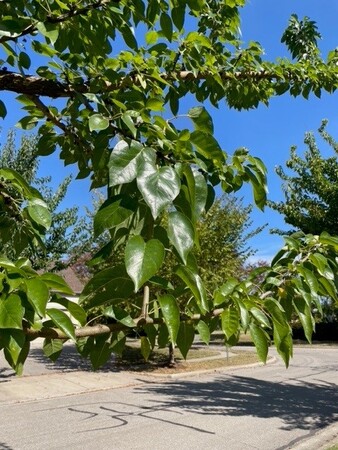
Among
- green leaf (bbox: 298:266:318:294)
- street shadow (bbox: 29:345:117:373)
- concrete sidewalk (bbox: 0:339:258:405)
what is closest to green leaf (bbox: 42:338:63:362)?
green leaf (bbox: 298:266:318:294)

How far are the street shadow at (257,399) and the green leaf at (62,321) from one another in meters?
8.46

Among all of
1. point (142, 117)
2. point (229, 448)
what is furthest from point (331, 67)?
point (229, 448)

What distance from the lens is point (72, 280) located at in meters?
32.7

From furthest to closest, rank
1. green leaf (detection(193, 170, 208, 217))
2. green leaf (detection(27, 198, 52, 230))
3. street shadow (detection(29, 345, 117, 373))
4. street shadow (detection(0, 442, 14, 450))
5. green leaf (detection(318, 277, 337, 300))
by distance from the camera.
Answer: street shadow (detection(29, 345, 117, 373)) < street shadow (detection(0, 442, 14, 450)) < green leaf (detection(318, 277, 337, 300)) < green leaf (detection(27, 198, 52, 230)) < green leaf (detection(193, 170, 208, 217))

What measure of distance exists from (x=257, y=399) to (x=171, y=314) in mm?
11501

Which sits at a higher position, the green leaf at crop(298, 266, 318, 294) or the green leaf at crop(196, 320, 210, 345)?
the green leaf at crop(298, 266, 318, 294)

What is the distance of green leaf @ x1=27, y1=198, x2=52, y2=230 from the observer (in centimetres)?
147

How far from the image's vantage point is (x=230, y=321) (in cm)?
131

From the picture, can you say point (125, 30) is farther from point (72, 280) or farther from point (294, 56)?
point (72, 280)

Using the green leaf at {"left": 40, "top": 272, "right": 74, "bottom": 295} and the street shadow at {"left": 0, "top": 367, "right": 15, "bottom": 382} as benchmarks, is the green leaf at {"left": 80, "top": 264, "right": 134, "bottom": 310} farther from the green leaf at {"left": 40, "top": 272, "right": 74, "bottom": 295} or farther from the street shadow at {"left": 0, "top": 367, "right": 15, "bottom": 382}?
the street shadow at {"left": 0, "top": 367, "right": 15, "bottom": 382}

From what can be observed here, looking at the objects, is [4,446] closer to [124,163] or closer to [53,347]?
[53,347]

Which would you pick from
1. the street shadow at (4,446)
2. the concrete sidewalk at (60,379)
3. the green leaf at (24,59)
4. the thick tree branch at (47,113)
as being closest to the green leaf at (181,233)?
the thick tree branch at (47,113)

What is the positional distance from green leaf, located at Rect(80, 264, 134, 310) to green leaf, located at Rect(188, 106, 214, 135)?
0.44m

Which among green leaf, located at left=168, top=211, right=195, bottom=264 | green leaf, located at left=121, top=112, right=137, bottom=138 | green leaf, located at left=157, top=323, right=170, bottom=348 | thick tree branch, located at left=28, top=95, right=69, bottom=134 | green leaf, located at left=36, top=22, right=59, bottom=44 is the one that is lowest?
green leaf, located at left=157, top=323, right=170, bottom=348
